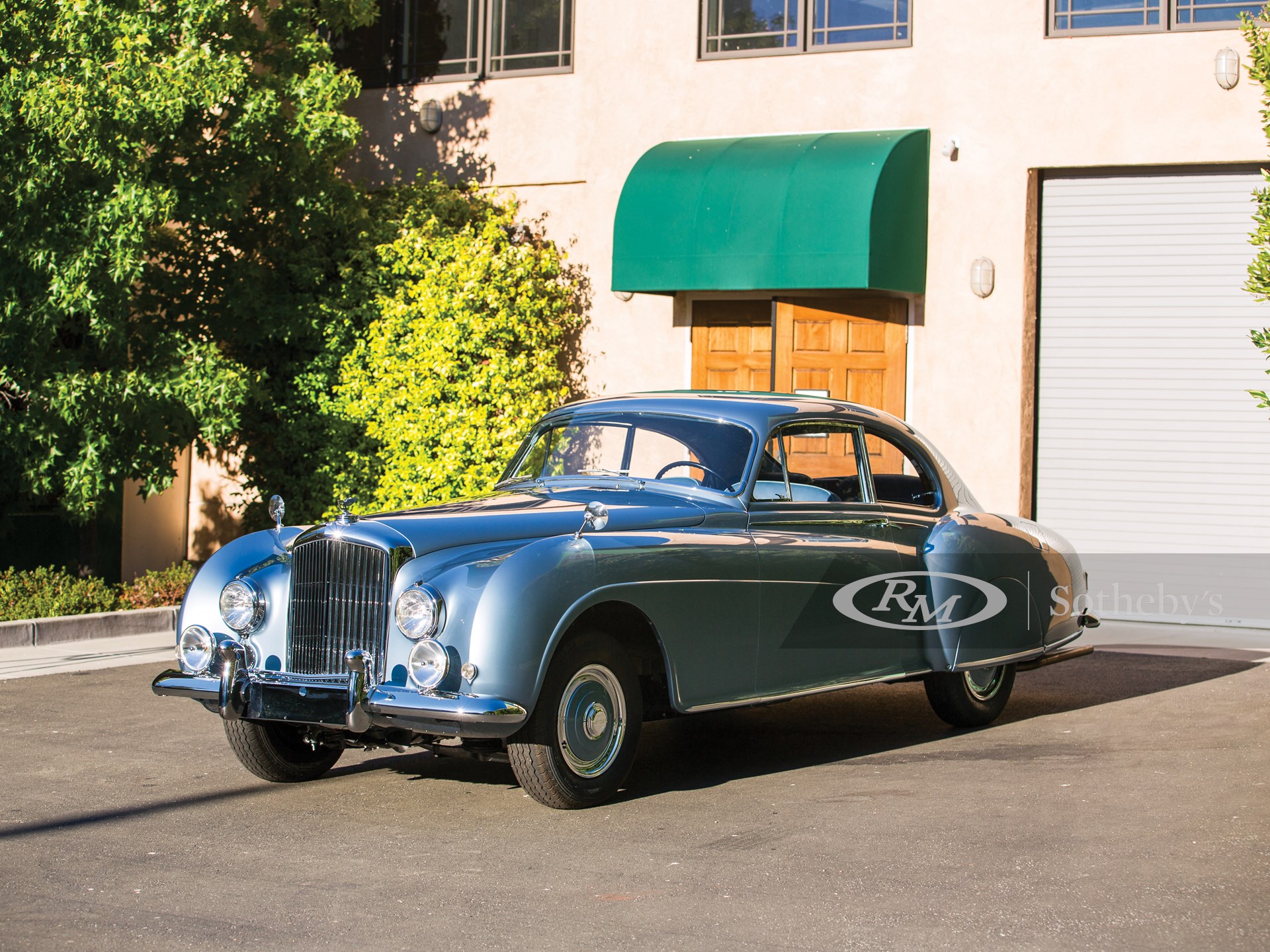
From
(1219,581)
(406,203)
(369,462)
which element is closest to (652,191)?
(406,203)

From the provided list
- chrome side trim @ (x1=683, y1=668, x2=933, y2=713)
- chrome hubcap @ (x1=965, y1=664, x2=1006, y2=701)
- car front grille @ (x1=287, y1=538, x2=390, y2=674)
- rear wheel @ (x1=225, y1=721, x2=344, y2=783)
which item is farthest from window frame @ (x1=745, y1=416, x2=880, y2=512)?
rear wheel @ (x1=225, y1=721, x2=344, y2=783)

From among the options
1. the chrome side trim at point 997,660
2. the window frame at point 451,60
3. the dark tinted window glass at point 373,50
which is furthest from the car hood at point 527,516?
the dark tinted window glass at point 373,50

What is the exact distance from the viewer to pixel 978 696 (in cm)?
873

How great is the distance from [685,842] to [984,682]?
11.2 feet

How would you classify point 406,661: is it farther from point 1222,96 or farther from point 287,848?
point 1222,96

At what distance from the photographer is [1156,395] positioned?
47.3 feet

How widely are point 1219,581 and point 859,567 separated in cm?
764

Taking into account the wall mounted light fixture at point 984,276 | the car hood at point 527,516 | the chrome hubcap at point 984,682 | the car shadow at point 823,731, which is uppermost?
the wall mounted light fixture at point 984,276

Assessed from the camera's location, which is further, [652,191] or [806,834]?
[652,191]

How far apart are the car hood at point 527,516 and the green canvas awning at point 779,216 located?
738 centimetres

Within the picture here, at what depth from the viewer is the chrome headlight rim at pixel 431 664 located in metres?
6.08

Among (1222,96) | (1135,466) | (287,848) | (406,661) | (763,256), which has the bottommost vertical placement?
(287,848)

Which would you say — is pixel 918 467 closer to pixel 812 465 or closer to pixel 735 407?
pixel 812 465

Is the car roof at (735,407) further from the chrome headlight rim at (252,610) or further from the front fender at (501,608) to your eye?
the chrome headlight rim at (252,610)
